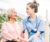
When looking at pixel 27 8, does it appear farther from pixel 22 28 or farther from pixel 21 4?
pixel 22 28

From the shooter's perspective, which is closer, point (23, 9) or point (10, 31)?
point (10, 31)

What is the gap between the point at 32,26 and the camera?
179 cm

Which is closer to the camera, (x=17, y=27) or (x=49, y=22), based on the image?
(x=17, y=27)

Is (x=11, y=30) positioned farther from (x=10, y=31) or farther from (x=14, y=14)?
(x=14, y=14)

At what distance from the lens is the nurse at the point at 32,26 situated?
1.79 m

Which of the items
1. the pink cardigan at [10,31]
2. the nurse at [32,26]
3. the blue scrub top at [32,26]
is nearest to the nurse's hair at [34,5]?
the nurse at [32,26]

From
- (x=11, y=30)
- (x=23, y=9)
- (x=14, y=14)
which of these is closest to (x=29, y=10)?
(x=23, y=9)

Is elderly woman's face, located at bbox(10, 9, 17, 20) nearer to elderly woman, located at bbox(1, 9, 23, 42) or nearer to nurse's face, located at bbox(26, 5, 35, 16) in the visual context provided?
elderly woman, located at bbox(1, 9, 23, 42)

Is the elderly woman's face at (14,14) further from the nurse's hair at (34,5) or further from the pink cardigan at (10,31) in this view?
the nurse's hair at (34,5)

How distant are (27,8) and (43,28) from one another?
0.33 meters

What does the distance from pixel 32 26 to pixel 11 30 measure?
0.27 m

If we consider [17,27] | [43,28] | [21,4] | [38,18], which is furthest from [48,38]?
[21,4]

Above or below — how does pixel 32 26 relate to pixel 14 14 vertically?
below

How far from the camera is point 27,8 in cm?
180
